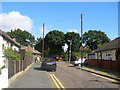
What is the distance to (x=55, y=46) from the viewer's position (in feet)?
293

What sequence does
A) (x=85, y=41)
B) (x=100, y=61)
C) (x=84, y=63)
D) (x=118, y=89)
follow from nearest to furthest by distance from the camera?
(x=118, y=89)
(x=100, y=61)
(x=84, y=63)
(x=85, y=41)

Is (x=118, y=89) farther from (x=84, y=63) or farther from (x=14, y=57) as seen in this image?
(x=84, y=63)

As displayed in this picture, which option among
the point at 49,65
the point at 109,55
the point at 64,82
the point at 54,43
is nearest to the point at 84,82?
the point at 64,82

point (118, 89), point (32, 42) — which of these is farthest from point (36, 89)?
point (32, 42)

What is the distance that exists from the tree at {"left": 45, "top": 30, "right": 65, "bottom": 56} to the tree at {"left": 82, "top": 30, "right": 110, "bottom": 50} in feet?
37.0

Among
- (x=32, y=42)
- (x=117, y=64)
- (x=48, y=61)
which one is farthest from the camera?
(x=32, y=42)

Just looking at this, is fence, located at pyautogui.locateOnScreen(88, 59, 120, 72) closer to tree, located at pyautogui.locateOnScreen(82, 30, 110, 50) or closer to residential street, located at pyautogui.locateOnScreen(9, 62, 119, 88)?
residential street, located at pyautogui.locateOnScreen(9, 62, 119, 88)

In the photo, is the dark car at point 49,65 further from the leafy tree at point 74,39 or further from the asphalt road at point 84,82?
the leafy tree at point 74,39

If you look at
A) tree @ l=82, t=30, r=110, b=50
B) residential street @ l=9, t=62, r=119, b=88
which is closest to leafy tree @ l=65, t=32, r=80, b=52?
tree @ l=82, t=30, r=110, b=50

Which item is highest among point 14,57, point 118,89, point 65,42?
point 65,42

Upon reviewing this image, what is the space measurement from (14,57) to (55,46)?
71184 millimetres

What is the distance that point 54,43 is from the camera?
88.2m

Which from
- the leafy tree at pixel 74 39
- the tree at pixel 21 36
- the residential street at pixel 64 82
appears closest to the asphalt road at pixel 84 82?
the residential street at pixel 64 82

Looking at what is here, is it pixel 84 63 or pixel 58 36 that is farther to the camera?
pixel 58 36
